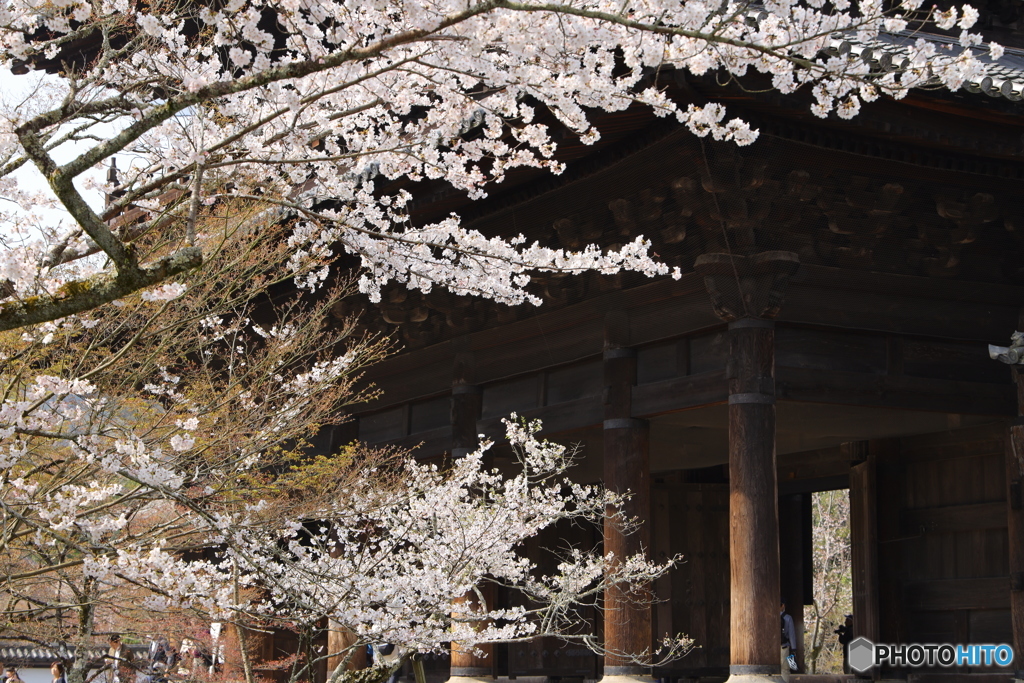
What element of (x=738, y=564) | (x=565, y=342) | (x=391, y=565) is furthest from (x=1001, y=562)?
(x=391, y=565)

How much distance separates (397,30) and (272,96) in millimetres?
729

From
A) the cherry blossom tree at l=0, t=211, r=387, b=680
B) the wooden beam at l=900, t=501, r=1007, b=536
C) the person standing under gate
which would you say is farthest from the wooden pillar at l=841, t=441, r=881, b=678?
the cherry blossom tree at l=0, t=211, r=387, b=680

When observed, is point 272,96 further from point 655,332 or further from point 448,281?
point 655,332

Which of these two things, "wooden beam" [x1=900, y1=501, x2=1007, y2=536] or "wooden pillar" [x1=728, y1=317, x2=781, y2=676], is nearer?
"wooden pillar" [x1=728, y1=317, x2=781, y2=676]

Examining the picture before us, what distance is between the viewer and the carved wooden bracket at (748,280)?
7535 mm

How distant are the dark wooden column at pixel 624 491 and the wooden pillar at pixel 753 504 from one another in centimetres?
95

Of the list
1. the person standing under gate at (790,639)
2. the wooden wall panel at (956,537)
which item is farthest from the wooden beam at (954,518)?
the person standing under gate at (790,639)

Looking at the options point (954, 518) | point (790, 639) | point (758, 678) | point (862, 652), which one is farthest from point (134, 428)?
point (790, 639)

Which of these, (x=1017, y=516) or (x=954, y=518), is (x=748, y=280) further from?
(x=954, y=518)

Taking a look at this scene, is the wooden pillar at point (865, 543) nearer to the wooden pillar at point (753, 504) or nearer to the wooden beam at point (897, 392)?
the wooden beam at point (897, 392)

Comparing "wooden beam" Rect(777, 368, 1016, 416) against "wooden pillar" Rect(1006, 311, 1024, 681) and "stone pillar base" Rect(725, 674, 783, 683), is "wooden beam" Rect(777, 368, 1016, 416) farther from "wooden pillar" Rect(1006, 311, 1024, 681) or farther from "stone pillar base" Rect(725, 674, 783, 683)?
"stone pillar base" Rect(725, 674, 783, 683)

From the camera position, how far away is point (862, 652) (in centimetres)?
952

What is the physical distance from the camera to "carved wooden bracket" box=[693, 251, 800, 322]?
24.7ft

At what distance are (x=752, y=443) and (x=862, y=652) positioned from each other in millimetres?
3169
